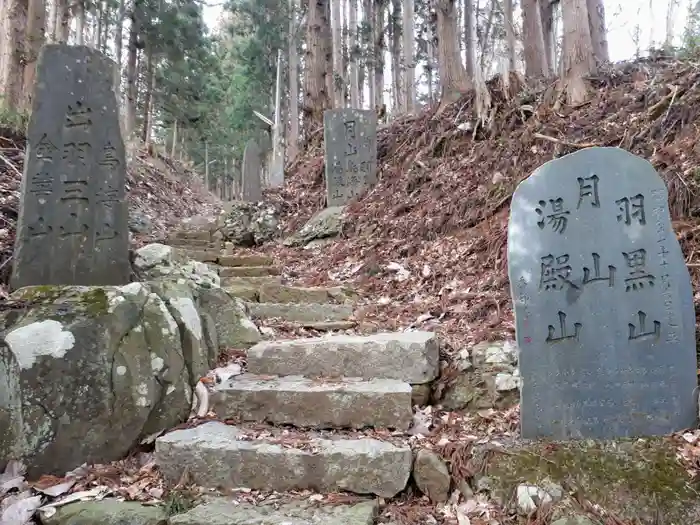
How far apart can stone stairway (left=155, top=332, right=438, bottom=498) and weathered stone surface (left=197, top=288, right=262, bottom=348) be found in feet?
1.36

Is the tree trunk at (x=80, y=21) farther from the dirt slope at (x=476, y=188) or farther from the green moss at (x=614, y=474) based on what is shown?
the green moss at (x=614, y=474)

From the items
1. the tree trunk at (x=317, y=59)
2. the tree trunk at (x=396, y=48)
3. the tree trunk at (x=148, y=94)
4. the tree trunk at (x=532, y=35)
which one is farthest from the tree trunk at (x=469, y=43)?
the tree trunk at (x=148, y=94)

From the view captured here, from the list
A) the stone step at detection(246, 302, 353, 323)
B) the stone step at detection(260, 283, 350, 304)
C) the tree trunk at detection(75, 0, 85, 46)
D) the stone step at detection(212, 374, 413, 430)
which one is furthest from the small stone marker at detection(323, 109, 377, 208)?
the tree trunk at detection(75, 0, 85, 46)

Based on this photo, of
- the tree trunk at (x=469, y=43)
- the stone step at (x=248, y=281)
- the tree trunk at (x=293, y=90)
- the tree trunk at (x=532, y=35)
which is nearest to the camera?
the stone step at (x=248, y=281)

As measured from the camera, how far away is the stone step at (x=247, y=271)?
671 cm

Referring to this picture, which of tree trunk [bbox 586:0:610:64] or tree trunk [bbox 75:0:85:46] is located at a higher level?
tree trunk [bbox 75:0:85:46]

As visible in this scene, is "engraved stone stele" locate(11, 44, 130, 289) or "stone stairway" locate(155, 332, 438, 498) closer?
"stone stairway" locate(155, 332, 438, 498)

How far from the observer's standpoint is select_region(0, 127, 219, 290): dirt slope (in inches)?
179

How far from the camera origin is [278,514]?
95.7 inches

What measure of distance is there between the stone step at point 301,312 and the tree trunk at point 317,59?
10073mm

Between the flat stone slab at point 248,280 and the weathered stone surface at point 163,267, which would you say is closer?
the weathered stone surface at point 163,267

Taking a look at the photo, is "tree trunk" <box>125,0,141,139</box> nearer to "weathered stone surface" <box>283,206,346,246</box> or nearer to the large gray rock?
the large gray rock

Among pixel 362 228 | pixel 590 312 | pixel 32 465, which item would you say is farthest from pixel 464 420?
pixel 362 228

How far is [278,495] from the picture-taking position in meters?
2.64
